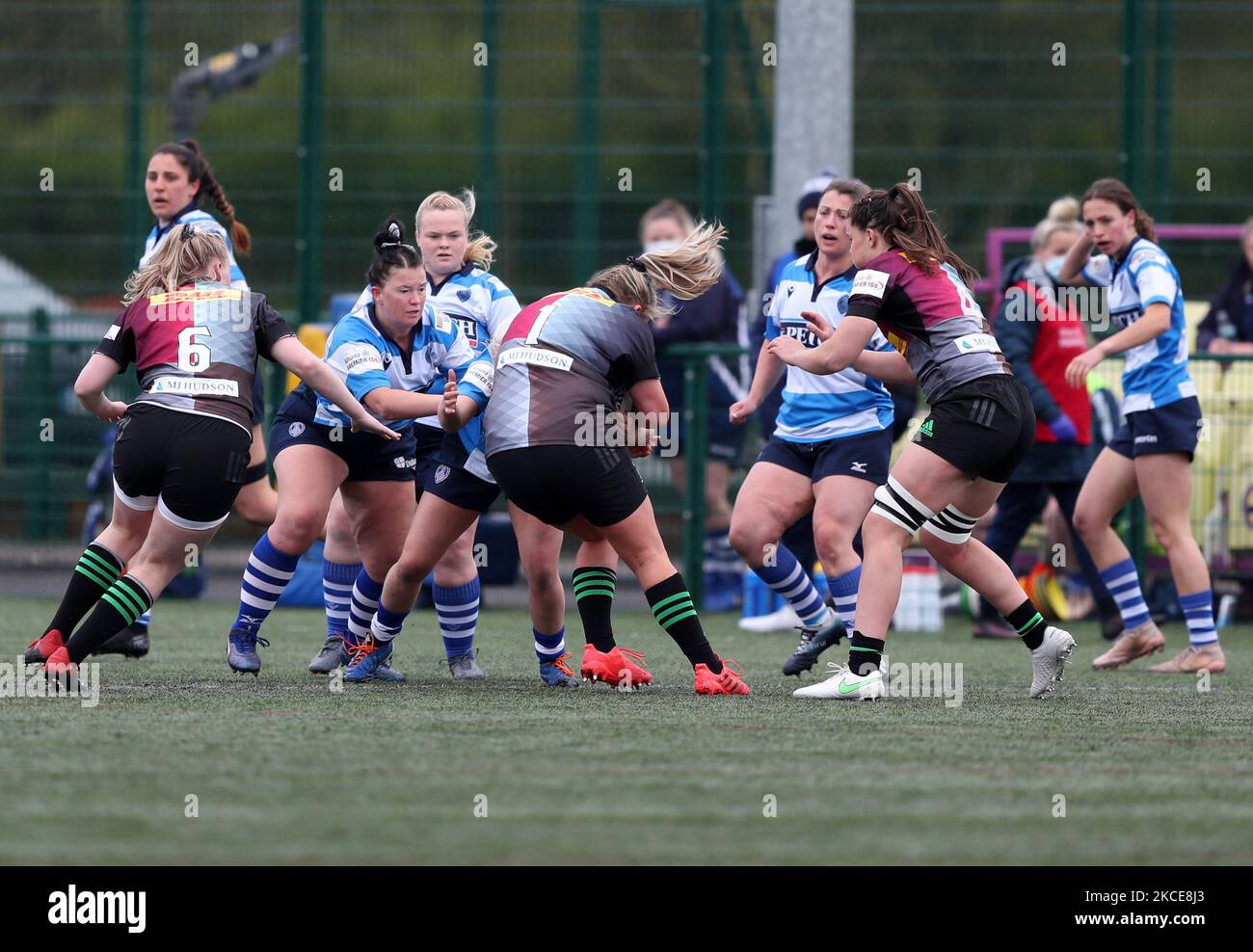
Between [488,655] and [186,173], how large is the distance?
2353 millimetres

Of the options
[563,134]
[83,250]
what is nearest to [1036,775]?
[563,134]

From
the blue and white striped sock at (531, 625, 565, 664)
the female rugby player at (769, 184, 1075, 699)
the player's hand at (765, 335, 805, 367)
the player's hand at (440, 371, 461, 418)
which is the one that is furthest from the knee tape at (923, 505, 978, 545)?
the player's hand at (440, 371, 461, 418)

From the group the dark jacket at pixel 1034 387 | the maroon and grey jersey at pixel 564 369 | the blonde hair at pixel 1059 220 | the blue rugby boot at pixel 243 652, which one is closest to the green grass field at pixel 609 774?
the blue rugby boot at pixel 243 652

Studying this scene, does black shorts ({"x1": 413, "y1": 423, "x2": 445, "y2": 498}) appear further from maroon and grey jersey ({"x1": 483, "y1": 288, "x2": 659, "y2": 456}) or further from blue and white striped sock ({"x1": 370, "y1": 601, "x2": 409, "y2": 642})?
maroon and grey jersey ({"x1": 483, "y1": 288, "x2": 659, "y2": 456})

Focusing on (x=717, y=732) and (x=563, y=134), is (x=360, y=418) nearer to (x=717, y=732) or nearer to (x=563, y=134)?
(x=717, y=732)

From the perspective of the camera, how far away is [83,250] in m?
13.3

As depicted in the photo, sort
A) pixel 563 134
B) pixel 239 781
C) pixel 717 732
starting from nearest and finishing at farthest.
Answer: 1. pixel 239 781
2. pixel 717 732
3. pixel 563 134

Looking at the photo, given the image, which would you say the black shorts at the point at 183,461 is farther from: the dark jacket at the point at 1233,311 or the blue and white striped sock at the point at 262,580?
the dark jacket at the point at 1233,311

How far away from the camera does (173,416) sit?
6484 mm

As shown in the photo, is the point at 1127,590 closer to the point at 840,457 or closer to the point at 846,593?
the point at 846,593

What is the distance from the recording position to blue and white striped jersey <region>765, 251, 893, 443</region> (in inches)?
295

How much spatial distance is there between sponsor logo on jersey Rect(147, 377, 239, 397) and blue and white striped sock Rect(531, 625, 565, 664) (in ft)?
4.60

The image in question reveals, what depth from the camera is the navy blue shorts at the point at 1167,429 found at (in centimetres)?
793
